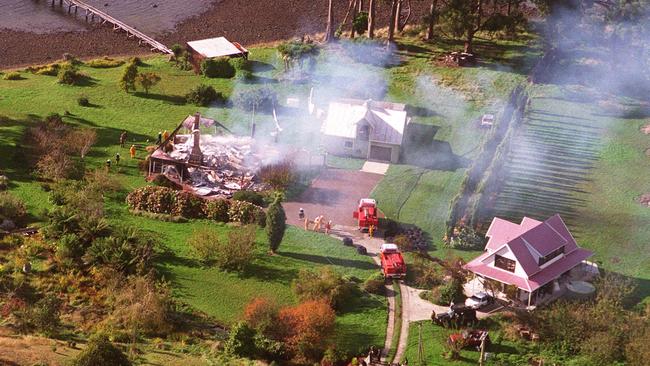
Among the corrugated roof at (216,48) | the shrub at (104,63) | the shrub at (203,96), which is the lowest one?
the shrub at (203,96)

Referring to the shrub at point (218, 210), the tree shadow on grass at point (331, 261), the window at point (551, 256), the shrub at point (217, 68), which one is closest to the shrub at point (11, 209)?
the shrub at point (218, 210)

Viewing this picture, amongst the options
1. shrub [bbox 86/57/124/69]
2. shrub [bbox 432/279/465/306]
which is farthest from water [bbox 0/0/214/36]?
shrub [bbox 432/279/465/306]

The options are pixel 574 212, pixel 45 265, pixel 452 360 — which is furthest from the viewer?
pixel 574 212

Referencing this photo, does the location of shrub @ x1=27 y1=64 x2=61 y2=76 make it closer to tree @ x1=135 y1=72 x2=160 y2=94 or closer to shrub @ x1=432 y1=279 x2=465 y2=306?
tree @ x1=135 y1=72 x2=160 y2=94

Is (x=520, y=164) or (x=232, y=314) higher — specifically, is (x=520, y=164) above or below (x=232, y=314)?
above

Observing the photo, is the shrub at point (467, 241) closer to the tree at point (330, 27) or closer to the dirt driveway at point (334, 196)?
the dirt driveway at point (334, 196)

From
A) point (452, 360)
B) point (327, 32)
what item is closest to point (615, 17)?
point (327, 32)

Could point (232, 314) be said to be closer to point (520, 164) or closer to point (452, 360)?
point (452, 360)
